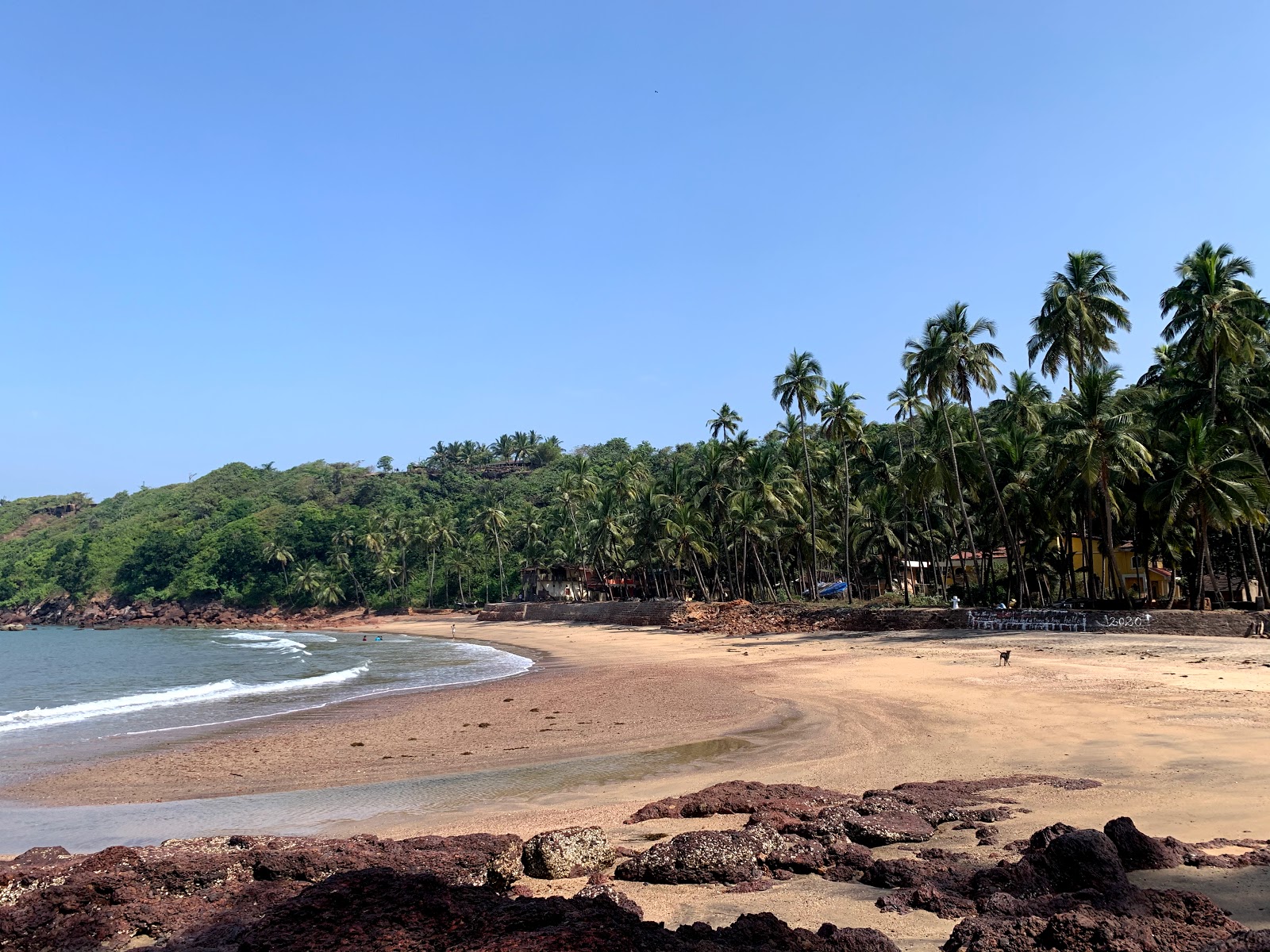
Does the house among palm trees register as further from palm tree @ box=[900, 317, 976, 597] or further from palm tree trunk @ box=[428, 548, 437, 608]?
palm tree @ box=[900, 317, 976, 597]

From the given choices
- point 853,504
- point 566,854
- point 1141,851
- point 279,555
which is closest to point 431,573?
point 279,555

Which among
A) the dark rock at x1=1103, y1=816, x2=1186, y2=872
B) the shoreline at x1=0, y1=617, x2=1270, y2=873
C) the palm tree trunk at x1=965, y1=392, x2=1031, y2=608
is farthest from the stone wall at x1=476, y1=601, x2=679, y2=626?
the dark rock at x1=1103, y1=816, x2=1186, y2=872

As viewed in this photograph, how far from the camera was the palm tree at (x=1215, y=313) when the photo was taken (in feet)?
101

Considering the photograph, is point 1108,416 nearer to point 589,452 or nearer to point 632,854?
point 632,854

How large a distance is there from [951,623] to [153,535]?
113 metres

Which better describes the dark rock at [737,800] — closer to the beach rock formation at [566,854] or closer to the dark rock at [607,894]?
the beach rock formation at [566,854]

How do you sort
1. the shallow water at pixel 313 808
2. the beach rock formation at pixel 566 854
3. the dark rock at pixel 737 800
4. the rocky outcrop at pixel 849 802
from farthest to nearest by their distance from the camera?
the shallow water at pixel 313 808
the dark rock at pixel 737 800
the rocky outcrop at pixel 849 802
the beach rock formation at pixel 566 854

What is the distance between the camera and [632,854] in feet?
23.8

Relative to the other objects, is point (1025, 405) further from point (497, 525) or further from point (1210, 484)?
point (497, 525)

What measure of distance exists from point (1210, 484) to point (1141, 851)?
2815 centimetres

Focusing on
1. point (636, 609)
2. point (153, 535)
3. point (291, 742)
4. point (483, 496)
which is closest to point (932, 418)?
point (636, 609)

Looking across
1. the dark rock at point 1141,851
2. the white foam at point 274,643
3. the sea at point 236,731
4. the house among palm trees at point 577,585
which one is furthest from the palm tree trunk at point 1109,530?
the house among palm trees at point 577,585

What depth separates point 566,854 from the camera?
683cm

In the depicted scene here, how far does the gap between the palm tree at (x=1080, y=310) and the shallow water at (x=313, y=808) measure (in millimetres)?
31696
